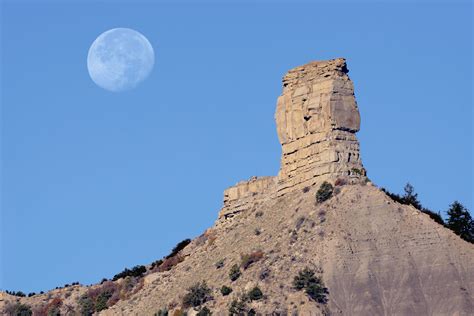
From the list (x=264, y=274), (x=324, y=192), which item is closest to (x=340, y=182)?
(x=324, y=192)

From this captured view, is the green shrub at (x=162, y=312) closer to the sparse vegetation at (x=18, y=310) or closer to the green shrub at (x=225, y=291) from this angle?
the green shrub at (x=225, y=291)

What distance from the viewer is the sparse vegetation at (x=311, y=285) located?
148 metres

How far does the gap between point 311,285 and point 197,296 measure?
10.3 metres

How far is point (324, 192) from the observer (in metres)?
158

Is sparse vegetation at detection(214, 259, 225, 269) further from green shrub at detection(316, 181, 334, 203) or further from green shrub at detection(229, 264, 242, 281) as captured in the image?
green shrub at detection(316, 181, 334, 203)

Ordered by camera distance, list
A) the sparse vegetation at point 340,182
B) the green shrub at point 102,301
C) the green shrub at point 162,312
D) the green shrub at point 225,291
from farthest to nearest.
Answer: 1. the green shrub at point 102,301
2. the sparse vegetation at point 340,182
3. the green shrub at point 162,312
4. the green shrub at point 225,291

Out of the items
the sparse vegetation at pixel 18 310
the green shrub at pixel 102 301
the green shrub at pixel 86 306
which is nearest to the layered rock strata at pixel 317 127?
the green shrub at pixel 102 301

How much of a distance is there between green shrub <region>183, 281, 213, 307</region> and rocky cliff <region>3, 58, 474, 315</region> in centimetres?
33

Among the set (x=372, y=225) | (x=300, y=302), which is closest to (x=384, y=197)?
(x=372, y=225)

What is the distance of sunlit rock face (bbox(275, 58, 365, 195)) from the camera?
522 ft

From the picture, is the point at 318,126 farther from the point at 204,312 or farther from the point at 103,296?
the point at 103,296

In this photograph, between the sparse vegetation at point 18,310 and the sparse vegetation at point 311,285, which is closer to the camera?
the sparse vegetation at point 311,285

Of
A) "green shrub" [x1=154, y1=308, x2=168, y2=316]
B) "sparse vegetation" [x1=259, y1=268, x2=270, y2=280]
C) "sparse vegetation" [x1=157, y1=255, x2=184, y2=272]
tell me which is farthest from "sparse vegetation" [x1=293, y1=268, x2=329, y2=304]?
"sparse vegetation" [x1=157, y1=255, x2=184, y2=272]

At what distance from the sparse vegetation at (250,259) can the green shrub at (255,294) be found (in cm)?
510
